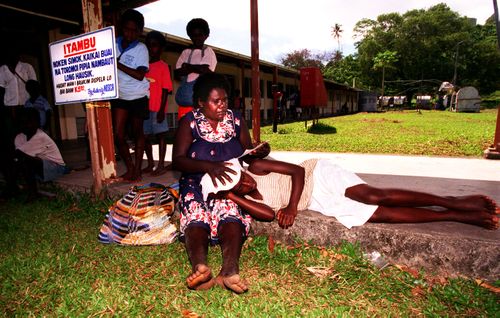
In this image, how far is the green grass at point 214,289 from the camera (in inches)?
71.9

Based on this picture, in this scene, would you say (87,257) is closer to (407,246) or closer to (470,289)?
(407,246)

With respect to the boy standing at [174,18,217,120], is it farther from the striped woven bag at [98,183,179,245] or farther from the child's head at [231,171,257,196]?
the child's head at [231,171,257,196]

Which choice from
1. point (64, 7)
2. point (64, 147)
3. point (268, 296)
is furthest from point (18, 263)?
point (64, 147)

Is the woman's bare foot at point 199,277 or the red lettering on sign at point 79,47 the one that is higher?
the red lettering on sign at point 79,47

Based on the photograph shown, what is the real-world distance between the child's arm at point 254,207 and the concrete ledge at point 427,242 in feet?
1.08

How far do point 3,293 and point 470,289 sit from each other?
2.99 meters

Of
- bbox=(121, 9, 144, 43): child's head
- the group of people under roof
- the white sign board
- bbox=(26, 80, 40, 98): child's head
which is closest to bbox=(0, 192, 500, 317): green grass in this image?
the group of people under roof

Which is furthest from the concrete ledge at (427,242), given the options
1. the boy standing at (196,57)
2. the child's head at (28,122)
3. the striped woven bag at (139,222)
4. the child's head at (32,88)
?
the child's head at (32,88)

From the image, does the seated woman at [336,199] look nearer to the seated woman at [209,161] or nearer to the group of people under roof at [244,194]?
the group of people under roof at [244,194]

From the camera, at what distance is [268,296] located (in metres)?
1.96

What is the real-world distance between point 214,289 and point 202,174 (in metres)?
0.83

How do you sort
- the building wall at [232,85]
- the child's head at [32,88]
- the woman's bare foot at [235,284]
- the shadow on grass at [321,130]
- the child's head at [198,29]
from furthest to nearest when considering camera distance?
the shadow on grass at [321,130] → the building wall at [232,85] → the child's head at [32,88] → the child's head at [198,29] → the woman's bare foot at [235,284]

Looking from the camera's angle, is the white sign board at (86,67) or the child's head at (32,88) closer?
the white sign board at (86,67)

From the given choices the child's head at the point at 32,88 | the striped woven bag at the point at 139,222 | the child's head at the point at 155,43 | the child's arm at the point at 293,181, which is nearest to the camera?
the child's arm at the point at 293,181
